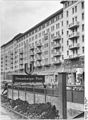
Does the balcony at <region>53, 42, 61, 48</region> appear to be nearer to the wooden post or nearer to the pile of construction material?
the wooden post

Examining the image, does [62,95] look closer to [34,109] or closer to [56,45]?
[34,109]

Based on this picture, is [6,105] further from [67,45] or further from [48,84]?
[67,45]

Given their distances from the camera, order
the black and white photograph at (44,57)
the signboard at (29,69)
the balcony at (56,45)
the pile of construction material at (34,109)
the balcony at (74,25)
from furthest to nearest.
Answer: the balcony at (56,45) < the balcony at (74,25) < the pile of construction material at (34,109) < the signboard at (29,69) < the black and white photograph at (44,57)

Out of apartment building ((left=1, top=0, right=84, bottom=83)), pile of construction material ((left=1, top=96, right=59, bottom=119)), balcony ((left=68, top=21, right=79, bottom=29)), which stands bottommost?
pile of construction material ((left=1, top=96, right=59, bottom=119))

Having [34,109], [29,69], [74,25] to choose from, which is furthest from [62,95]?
[74,25]

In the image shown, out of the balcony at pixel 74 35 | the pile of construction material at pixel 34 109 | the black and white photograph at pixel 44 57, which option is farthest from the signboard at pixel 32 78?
the balcony at pixel 74 35

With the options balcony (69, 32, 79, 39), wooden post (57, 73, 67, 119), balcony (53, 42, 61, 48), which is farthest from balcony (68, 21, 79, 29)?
wooden post (57, 73, 67, 119)

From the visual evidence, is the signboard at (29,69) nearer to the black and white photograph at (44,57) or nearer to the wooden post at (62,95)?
the black and white photograph at (44,57)

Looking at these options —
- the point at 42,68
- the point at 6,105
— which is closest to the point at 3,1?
the point at 42,68
